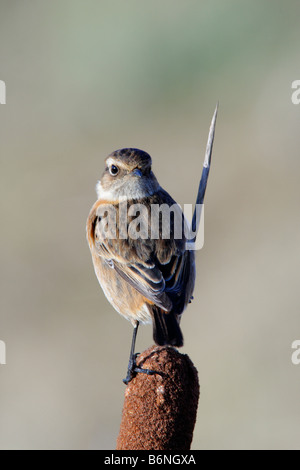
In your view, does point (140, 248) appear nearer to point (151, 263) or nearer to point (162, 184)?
point (151, 263)

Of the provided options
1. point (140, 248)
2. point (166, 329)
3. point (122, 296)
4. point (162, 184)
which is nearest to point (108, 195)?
point (140, 248)

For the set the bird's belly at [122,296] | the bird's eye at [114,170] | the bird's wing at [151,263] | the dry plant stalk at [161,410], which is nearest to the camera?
the dry plant stalk at [161,410]

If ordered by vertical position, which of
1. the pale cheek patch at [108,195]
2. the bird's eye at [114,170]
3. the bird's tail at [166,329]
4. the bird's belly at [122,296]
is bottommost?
the bird's tail at [166,329]

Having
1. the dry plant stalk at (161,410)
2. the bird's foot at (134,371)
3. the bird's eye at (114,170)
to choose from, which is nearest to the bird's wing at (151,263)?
the bird's eye at (114,170)

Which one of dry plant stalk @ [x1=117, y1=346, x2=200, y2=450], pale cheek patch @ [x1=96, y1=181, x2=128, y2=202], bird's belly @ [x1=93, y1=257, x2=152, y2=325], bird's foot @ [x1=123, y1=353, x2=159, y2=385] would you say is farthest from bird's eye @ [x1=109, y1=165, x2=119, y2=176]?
dry plant stalk @ [x1=117, y1=346, x2=200, y2=450]

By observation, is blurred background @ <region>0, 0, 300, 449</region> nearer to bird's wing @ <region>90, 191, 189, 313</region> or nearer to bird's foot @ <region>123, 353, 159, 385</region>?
bird's wing @ <region>90, 191, 189, 313</region>

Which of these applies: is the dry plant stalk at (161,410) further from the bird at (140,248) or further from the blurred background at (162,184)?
the blurred background at (162,184)
